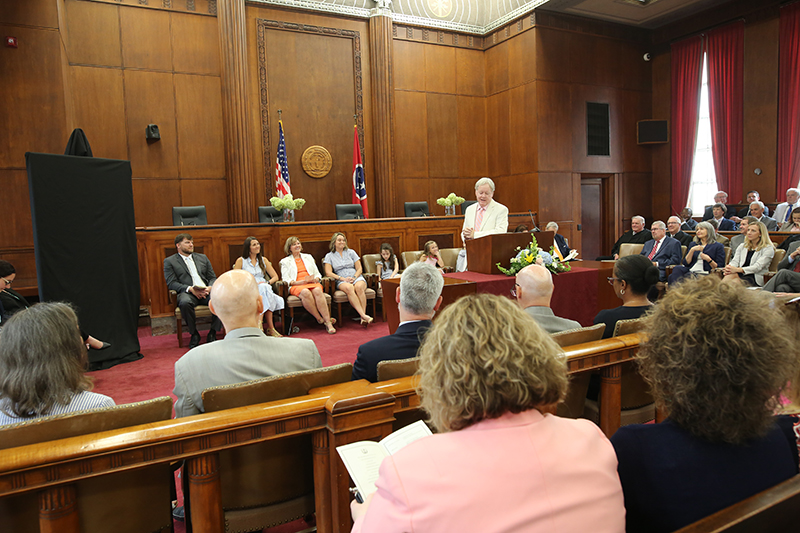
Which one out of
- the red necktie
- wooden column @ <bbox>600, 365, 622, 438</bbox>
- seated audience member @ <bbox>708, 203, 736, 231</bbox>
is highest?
seated audience member @ <bbox>708, 203, 736, 231</bbox>

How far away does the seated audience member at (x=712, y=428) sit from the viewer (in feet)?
3.31

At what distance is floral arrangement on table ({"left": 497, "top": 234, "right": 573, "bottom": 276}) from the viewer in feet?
13.7

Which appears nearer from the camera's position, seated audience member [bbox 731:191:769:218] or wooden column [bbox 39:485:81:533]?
wooden column [bbox 39:485:81:533]

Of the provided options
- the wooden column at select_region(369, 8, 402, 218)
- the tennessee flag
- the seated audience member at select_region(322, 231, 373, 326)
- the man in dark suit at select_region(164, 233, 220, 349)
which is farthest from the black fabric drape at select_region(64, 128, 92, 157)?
the wooden column at select_region(369, 8, 402, 218)

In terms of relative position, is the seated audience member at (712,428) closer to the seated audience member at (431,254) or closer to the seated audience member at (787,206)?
the seated audience member at (431,254)

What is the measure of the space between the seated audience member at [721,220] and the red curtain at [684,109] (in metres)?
1.67

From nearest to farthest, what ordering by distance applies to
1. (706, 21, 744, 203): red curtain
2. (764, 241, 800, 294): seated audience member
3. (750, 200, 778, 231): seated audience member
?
(764, 241, 800, 294): seated audience member → (750, 200, 778, 231): seated audience member → (706, 21, 744, 203): red curtain

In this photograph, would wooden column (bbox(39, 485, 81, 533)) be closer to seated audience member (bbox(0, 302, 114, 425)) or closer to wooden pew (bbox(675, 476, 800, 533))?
seated audience member (bbox(0, 302, 114, 425))

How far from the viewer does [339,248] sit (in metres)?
6.61

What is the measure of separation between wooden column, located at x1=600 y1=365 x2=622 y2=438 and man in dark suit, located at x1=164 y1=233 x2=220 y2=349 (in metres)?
4.28

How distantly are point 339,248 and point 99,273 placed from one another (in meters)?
2.76

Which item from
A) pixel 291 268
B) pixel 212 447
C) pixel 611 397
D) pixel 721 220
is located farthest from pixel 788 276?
pixel 212 447

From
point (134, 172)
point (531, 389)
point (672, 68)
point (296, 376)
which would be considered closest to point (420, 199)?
point (134, 172)

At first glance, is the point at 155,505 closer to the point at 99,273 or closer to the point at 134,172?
the point at 99,273
